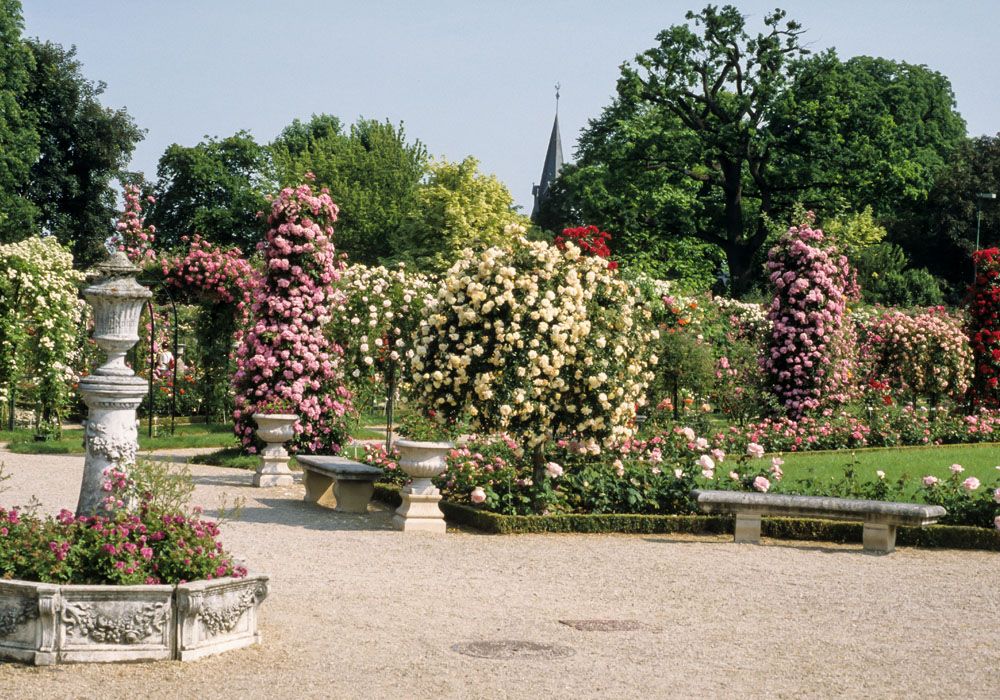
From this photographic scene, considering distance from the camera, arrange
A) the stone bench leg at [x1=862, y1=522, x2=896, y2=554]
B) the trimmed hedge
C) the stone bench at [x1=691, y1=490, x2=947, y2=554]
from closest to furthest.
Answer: the stone bench at [x1=691, y1=490, x2=947, y2=554], the stone bench leg at [x1=862, y1=522, x2=896, y2=554], the trimmed hedge

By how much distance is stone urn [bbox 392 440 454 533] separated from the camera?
38.7 feet

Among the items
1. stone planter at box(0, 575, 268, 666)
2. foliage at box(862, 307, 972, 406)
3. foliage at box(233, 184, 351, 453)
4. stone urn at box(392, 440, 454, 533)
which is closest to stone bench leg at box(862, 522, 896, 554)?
stone urn at box(392, 440, 454, 533)

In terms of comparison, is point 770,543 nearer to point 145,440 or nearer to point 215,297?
point 145,440

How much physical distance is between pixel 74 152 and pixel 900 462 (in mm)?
32746

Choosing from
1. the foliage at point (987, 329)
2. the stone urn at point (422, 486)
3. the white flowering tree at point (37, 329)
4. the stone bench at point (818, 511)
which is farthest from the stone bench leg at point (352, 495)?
the foliage at point (987, 329)

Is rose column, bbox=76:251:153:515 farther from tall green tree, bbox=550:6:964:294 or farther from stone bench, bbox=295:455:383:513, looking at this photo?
tall green tree, bbox=550:6:964:294

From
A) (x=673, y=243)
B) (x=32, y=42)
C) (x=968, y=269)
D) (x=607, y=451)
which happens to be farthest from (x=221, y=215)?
(x=607, y=451)

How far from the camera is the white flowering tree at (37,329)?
880 inches

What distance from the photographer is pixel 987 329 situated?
75.6 feet

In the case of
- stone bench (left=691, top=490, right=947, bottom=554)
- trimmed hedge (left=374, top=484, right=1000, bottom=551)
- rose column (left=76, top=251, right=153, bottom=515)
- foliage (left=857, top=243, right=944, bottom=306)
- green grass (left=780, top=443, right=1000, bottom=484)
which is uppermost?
foliage (left=857, top=243, right=944, bottom=306)

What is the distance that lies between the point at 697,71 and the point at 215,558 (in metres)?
32.8

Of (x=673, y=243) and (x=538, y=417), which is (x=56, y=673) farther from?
(x=673, y=243)

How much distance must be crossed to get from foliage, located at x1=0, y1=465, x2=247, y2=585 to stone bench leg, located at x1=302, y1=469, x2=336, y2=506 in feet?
21.9

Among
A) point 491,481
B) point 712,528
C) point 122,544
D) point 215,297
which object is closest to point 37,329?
point 215,297
